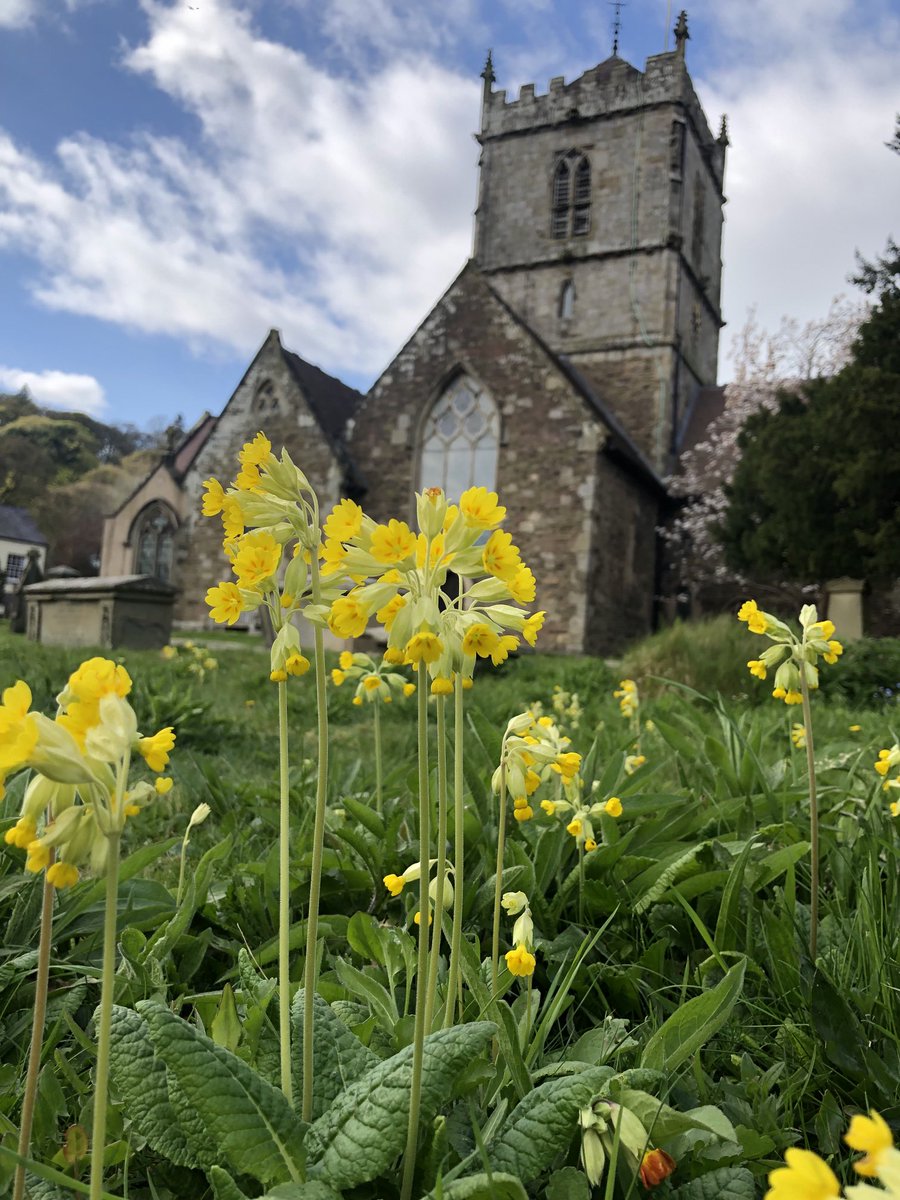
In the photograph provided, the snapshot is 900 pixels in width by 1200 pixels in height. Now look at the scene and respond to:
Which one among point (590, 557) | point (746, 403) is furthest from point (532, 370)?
point (746, 403)

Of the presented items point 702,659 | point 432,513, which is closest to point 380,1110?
point 432,513

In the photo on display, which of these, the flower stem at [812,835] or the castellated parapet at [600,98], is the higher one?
the castellated parapet at [600,98]

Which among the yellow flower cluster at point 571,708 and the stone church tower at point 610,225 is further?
the stone church tower at point 610,225

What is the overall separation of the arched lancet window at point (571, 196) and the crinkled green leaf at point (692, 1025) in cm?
2224

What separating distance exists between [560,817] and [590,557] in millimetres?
13504

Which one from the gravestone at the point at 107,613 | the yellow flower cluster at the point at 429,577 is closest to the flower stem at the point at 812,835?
the yellow flower cluster at the point at 429,577

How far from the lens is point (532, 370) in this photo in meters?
15.8

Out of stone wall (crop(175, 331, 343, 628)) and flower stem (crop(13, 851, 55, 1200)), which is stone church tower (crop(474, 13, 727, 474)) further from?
flower stem (crop(13, 851, 55, 1200))

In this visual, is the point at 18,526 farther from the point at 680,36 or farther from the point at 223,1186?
the point at 223,1186

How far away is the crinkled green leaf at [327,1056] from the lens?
1145 millimetres

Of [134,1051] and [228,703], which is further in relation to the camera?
[228,703]

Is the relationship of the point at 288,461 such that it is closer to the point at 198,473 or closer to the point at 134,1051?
the point at 134,1051

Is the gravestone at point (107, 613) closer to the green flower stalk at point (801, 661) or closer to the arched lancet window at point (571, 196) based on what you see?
the green flower stalk at point (801, 661)

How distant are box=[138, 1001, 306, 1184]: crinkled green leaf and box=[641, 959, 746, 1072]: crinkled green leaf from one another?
1.87 feet
